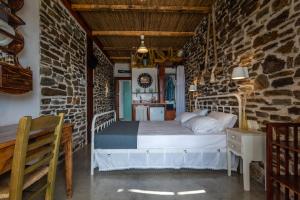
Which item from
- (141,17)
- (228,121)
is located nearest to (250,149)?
(228,121)

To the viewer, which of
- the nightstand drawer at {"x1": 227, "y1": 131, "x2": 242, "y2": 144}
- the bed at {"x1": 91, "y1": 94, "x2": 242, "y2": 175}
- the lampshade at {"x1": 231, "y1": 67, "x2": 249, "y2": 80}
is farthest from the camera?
the bed at {"x1": 91, "y1": 94, "x2": 242, "y2": 175}

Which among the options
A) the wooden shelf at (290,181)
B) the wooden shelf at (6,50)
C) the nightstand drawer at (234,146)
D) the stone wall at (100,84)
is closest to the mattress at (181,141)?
the nightstand drawer at (234,146)

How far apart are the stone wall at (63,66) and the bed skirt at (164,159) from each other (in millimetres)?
1221

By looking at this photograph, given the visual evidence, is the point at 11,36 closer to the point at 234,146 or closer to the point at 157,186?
the point at 157,186

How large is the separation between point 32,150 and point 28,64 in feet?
5.82

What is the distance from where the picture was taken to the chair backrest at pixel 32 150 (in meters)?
1.26

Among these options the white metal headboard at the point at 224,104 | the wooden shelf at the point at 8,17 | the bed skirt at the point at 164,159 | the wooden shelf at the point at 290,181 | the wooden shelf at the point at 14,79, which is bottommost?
the bed skirt at the point at 164,159

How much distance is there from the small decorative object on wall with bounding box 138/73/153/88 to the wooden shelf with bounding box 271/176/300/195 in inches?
263

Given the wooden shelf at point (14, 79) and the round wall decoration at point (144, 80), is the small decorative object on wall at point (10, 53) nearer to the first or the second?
the wooden shelf at point (14, 79)

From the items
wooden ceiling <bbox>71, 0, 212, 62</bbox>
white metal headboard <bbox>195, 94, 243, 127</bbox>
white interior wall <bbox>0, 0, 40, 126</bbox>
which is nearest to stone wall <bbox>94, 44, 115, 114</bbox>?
wooden ceiling <bbox>71, 0, 212, 62</bbox>

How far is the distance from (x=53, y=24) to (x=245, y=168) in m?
3.50

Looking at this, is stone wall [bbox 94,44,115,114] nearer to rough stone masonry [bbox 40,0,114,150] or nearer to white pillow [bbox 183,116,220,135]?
rough stone masonry [bbox 40,0,114,150]

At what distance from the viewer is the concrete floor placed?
233 cm

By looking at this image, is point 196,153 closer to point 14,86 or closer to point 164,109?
point 14,86
